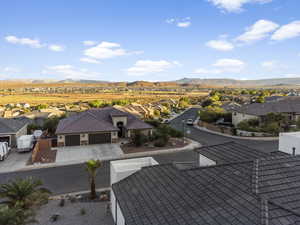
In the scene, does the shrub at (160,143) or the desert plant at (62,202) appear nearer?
the desert plant at (62,202)

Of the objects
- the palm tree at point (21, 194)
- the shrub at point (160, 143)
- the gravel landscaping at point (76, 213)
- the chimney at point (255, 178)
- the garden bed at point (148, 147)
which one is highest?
the chimney at point (255, 178)

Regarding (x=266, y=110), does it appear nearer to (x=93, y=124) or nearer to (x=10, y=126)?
(x=93, y=124)

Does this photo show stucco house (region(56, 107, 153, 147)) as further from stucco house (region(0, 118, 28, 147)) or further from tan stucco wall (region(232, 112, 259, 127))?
tan stucco wall (region(232, 112, 259, 127))

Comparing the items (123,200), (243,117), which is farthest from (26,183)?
(243,117)

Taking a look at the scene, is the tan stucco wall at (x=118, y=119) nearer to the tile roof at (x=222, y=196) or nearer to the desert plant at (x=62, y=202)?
the desert plant at (x=62, y=202)

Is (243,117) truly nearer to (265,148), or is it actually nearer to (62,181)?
(265,148)

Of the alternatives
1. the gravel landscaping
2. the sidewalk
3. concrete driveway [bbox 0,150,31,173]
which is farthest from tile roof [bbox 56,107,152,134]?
the gravel landscaping

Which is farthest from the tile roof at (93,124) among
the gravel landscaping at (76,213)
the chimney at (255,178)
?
the chimney at (255,178)

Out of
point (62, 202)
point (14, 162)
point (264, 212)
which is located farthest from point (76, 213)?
point (14, 162)
